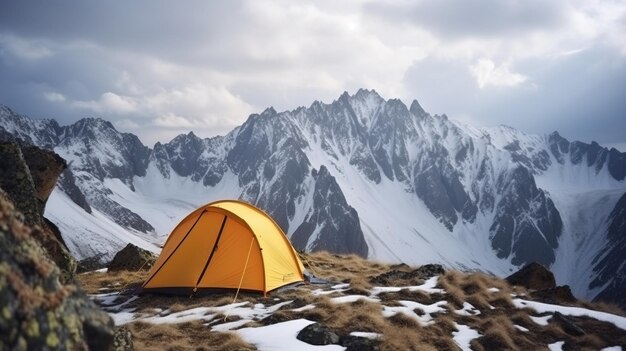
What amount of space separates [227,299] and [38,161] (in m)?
8.06

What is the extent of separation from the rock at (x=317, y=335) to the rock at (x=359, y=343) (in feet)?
0.83

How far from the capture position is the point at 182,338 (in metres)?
11.3

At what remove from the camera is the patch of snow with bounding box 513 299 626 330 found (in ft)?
47.9

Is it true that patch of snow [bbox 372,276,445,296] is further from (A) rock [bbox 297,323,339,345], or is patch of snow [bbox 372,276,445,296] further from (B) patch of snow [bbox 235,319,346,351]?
(A) rock [bbox 297,323,339,345]

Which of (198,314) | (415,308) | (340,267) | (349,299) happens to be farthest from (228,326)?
(340,267)

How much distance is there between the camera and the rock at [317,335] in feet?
35.4

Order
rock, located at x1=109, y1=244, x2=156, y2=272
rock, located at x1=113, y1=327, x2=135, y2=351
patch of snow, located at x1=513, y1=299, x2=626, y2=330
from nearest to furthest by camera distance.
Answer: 1. rock, located at x1=113, y1=327, x2=135, y2=351
2. patch of snow, located at x1=513, y1=299, x2=626, y2=330
3. rock, located at x1=109, y1=244, x2=156, y2=272

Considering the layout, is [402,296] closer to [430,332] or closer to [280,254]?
[430,332]

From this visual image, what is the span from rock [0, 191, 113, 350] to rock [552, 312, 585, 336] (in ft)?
45.2

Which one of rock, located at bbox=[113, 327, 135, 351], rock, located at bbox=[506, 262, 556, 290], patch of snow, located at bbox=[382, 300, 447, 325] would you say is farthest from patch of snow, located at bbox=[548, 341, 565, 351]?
rock, located at bbox=[113, 327, 135, 351]

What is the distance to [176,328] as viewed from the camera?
12.4 metres

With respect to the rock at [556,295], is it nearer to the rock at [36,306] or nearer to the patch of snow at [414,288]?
the patch of snow at [414,288]

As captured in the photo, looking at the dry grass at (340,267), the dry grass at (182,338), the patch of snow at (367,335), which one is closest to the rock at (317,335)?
the patch of snow at (367,335)

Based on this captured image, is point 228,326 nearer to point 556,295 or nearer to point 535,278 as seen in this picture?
point 556,295
